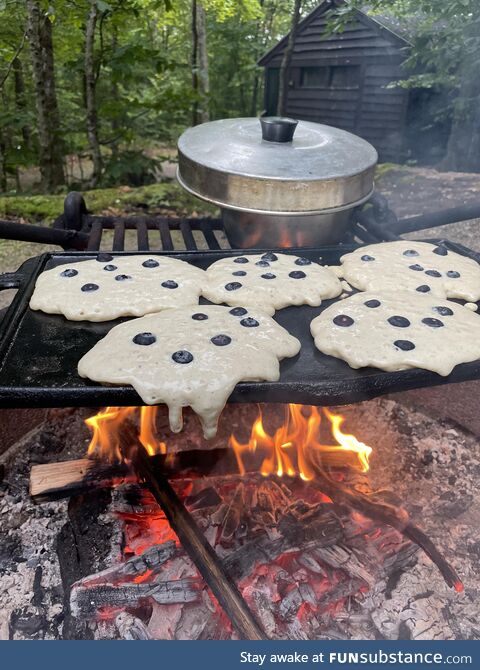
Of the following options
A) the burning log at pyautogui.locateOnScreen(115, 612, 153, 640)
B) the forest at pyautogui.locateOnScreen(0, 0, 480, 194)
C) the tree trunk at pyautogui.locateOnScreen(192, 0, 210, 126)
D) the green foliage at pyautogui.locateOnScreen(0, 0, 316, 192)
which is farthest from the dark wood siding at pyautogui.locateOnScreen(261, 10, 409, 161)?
the burning log at pyautogui.locateOnScreen(115, 612, 153, 640)

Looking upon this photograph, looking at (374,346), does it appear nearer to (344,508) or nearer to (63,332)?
(344,508)

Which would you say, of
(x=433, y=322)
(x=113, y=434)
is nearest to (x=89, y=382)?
(x=113, y=434)

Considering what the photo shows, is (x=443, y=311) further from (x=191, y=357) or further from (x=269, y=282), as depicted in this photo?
(x=191, y=357)

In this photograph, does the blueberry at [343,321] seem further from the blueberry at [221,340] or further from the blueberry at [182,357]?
the blueberry at [182,357]

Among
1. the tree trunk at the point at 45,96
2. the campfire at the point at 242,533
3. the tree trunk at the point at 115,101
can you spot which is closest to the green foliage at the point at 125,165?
the tree trunk at the point at 115,101

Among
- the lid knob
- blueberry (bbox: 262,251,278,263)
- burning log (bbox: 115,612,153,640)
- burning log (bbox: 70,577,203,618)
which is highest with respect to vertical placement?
the lid knob

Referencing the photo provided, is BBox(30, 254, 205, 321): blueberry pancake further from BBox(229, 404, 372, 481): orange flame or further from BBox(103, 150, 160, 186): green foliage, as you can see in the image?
BBox(103, 150, 160, 186): green foliage
